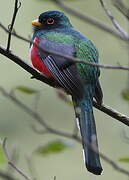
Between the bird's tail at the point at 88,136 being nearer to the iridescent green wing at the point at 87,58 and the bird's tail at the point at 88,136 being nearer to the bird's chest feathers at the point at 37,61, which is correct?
the iridescent green wing at the point at 87,58

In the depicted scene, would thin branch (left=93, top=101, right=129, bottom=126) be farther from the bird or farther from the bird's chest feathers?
the bird's chest feathers

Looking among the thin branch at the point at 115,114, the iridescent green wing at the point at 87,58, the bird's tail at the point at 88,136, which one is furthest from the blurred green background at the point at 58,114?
the thin branch at the point at 115,114

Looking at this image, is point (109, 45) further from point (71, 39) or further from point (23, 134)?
point (71, 39)

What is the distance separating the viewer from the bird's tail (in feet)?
13.3

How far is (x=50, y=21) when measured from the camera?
216 inches

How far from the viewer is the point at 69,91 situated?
446cm

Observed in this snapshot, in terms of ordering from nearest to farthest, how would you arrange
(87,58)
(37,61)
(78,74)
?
(78,74), (87,58), (37,61)

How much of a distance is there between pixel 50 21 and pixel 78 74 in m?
1.04

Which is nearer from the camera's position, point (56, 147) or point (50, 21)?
point (56, 147)

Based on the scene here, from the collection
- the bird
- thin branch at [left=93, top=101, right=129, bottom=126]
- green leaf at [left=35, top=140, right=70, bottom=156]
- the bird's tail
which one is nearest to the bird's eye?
the bird

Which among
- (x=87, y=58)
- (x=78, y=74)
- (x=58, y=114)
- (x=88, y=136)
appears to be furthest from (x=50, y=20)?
(x=58, y=114)

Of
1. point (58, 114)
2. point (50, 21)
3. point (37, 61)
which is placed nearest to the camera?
point (37, 61)

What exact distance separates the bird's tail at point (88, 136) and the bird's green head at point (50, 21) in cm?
113

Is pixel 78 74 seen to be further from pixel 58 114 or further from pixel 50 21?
pixel 58 114
